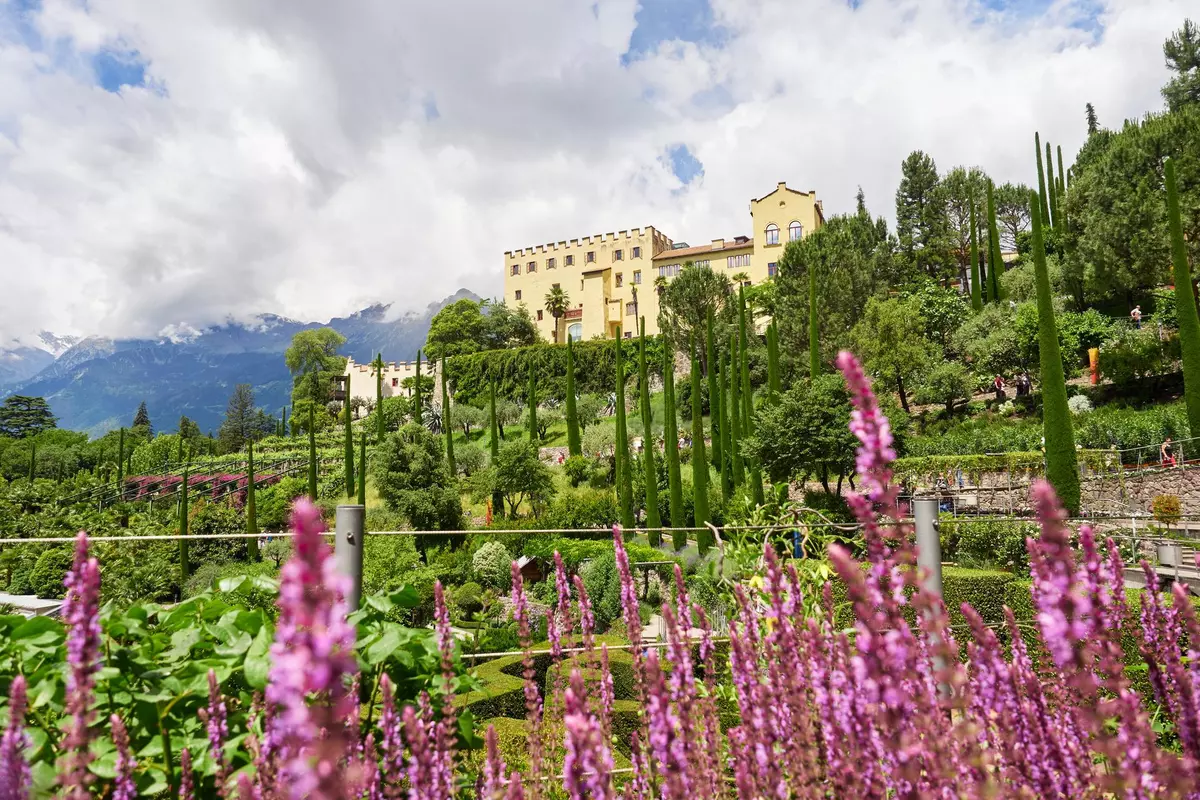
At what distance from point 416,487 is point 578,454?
910cm

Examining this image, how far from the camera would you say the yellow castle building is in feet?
140

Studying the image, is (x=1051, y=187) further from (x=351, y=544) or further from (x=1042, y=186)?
(x=351, y=544)

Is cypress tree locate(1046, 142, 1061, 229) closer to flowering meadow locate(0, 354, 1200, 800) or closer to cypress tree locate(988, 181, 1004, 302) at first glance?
cypress tree locate(988, 181, 1004, 302)

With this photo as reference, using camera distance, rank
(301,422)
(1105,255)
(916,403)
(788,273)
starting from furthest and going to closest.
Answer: (301,422), (788,273), (916,403), (1105,255)

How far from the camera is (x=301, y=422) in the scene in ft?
155

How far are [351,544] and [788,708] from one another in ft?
4.76

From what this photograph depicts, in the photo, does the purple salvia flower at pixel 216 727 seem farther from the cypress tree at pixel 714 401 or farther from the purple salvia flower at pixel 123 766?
the cypress tree at pixel 714 401

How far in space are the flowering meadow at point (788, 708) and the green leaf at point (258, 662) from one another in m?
0.07

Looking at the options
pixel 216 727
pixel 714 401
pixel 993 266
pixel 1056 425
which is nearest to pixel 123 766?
pixel 216 727

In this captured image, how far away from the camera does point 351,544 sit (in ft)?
7.22

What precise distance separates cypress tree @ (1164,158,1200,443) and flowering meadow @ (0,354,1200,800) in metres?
18.2

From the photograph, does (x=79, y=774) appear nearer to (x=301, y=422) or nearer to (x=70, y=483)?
(x=70, y=483)

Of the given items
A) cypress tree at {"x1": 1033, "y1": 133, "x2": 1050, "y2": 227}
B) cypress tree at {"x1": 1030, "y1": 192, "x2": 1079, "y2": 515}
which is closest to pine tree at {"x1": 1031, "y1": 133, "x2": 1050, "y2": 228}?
cypress tree at {"x1": 1033, "y1": 133, "x2": 1050, "y2": 227}

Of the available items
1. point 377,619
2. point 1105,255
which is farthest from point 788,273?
point 377,619
